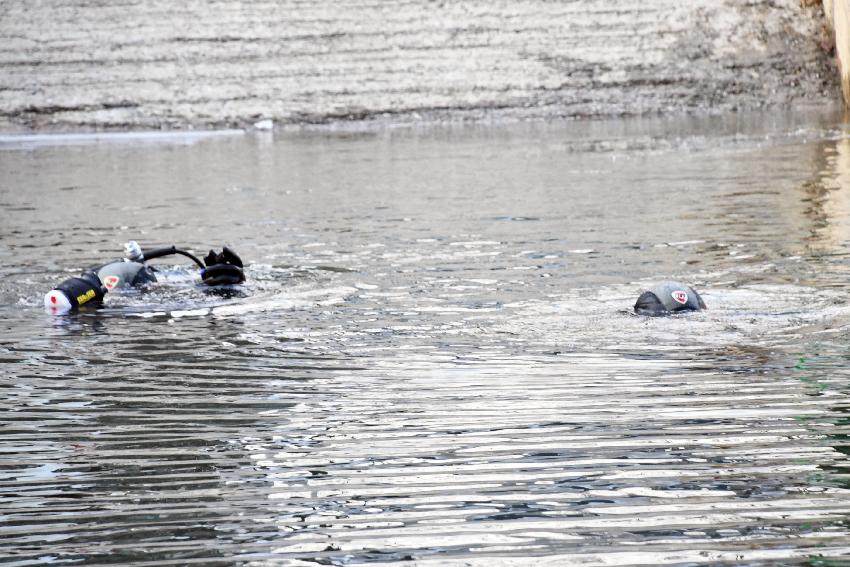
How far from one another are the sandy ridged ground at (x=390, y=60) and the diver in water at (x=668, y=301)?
30413mm

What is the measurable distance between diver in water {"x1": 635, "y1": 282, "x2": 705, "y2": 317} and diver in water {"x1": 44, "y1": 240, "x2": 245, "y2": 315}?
3.72 metres

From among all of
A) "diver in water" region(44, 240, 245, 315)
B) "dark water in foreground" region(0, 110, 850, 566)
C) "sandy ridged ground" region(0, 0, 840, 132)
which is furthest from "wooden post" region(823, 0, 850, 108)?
"diver in water" region(44, 240, 245, 315)

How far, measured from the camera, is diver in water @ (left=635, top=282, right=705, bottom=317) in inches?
381

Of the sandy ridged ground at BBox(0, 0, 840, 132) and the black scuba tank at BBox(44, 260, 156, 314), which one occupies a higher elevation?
the sandy ridged ground at BBox(0, 0, 840, 132)

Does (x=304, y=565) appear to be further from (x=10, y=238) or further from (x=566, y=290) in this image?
(x=10, y=238)

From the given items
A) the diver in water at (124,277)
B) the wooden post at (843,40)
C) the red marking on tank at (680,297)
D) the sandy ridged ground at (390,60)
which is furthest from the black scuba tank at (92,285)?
the sandy ridged ground at (390,60)

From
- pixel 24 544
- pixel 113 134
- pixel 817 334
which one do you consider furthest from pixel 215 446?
pixel 113 134

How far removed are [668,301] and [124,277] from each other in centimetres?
463

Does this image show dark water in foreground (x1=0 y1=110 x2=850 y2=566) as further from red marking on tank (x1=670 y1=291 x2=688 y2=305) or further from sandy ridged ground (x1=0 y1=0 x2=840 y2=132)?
sandy ridged ground (x1=0 y1=0 x2=840 y2=132)

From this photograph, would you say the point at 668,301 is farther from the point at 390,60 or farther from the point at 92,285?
the point at 390,60

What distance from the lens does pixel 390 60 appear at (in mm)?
41594

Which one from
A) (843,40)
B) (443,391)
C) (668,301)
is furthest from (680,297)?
(843,40)

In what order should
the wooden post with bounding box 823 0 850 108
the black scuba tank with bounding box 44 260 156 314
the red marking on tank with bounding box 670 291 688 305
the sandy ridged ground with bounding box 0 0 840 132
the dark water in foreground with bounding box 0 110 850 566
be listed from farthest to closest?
the sandy ridged ground with bounding box 0 0 840 132, the wooden post with bounding box 823 0 850 108, the black scuba tank with bounding box 44 260 156 314, the red marking on tank with bounding box 670 291 688 305, the dark water in foreground with bounding box 0 110 850 566

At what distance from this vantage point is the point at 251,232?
1636 centimetres
